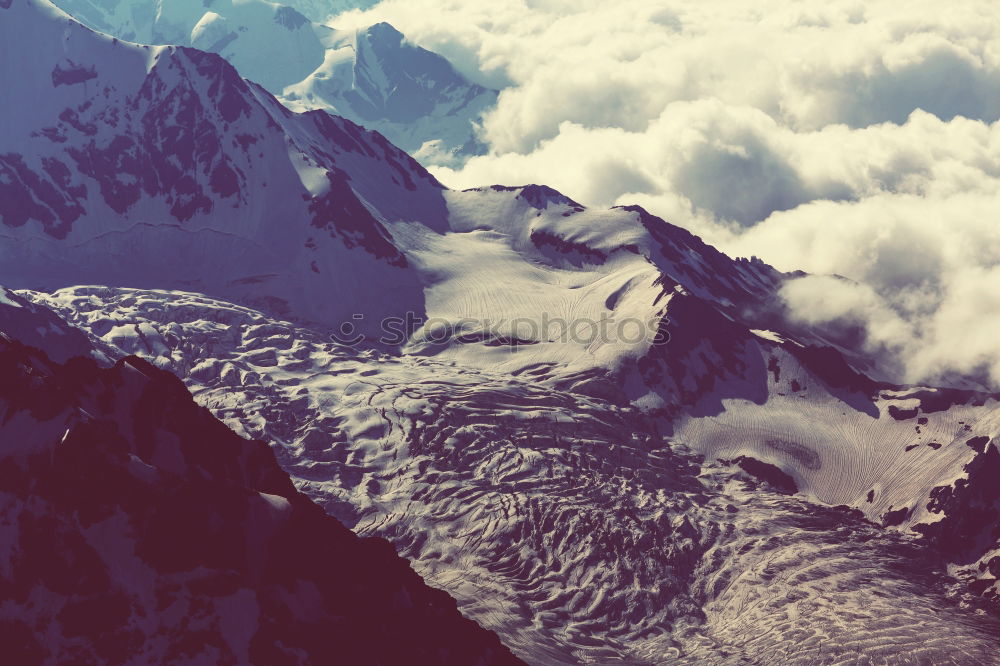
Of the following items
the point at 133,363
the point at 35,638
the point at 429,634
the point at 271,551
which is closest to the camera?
the point at 35,638

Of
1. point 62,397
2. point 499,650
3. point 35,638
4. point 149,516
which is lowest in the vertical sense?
point 499,650

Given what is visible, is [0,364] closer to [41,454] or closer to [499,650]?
[41,454]

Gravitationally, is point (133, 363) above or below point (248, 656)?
above

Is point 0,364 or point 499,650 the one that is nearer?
point 0,364

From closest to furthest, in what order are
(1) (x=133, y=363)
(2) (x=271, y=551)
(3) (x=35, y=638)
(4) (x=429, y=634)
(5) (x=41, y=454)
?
(3) (x=35, y=638)
(5) (x=41, y=454)
(2) (x=271, y=551)
(4) (x=429, y=634)
(1) (x=133, y=363)

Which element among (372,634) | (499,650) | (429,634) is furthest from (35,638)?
(499,650)

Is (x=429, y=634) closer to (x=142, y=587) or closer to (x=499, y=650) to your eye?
(x=499, y=650)
